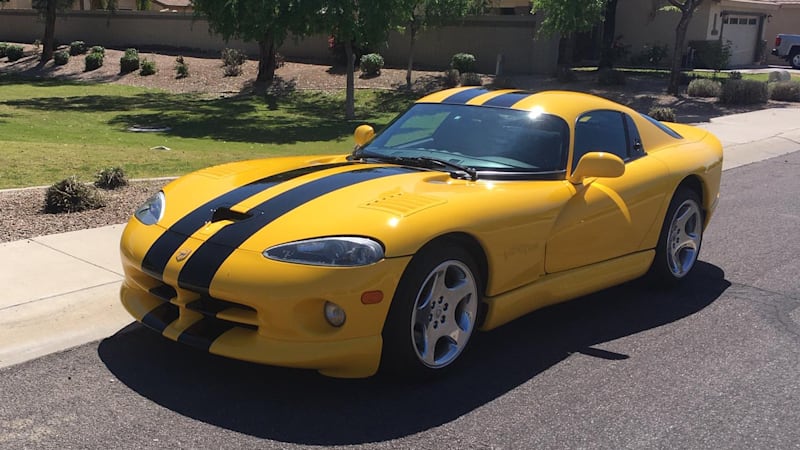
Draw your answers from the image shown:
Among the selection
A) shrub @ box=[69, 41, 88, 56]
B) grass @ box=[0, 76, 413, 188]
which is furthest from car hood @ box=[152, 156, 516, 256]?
shrub @ box=[69, 41, 88, 56]

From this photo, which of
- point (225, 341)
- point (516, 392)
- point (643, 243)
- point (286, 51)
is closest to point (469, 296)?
point (516, 392)

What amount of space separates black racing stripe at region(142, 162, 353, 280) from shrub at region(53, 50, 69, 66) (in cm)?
3569

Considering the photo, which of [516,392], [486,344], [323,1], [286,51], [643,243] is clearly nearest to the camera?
[516,392]

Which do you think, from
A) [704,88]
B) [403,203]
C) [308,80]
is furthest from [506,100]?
[308,80]

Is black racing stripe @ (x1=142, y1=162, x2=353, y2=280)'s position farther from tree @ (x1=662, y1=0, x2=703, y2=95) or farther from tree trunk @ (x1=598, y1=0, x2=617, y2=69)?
tree trunk @ (x1=598, y1=0, x2=617, y2=69)

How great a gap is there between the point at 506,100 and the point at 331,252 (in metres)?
2.26

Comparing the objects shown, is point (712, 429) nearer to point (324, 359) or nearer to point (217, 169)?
point (324, 359)

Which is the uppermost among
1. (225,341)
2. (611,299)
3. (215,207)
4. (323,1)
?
(323,1)

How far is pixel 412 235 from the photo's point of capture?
153 inches

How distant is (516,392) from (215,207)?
76.0 inches

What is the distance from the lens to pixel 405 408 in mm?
3920

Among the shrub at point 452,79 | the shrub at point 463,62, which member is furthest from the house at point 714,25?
the shrub at point 452,79

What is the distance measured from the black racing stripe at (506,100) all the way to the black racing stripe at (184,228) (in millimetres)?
1692

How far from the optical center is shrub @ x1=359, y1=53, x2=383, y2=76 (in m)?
29.5
